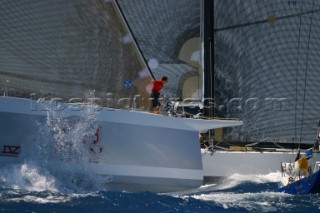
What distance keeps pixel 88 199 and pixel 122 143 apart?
1.26 m

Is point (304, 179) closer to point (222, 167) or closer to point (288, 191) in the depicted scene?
point (288, 191)

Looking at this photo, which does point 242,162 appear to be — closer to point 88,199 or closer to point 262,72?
point 262,72

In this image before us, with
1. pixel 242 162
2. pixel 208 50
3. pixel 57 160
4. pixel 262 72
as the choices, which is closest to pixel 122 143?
pixel 57 160

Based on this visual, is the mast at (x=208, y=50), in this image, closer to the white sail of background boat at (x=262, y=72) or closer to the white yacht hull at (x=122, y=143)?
the white sail of background boat at (x=262, y=72)

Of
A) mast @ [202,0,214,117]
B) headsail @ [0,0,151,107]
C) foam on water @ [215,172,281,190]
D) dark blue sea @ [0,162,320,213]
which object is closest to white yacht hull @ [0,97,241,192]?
dark blue sea @ [0,162,320,213]

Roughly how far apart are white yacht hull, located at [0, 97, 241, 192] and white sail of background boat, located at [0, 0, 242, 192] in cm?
1

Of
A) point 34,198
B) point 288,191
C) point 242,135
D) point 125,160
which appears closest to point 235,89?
point 242,135

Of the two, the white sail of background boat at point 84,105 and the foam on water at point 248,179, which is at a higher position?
the white sail of background boat at point 84,105

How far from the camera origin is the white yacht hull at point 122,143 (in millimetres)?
9188

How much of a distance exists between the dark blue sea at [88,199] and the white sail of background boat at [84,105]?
0.21 m

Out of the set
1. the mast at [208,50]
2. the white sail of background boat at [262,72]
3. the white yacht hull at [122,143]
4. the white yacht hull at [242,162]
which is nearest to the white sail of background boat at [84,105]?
the white yacht hull at [122,143]

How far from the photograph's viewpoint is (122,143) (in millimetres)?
9727

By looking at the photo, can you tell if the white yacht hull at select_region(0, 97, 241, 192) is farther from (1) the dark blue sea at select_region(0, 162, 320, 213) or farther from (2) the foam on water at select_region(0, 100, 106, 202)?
(1) the dark blue sea at select_region(0, 162, 320, 213)

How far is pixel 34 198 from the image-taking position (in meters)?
8.41
